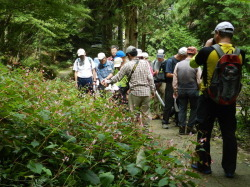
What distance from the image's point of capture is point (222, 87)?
3588 mm

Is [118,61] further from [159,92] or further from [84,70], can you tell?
[159,92]

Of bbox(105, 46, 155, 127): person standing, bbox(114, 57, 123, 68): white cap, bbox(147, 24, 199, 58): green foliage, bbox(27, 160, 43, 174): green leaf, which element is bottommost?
bbox(27, 160, 43, 174): green leaf

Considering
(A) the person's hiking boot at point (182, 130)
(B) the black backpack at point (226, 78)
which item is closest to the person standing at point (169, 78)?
(A) the person's hiking boot at point (182, 130)

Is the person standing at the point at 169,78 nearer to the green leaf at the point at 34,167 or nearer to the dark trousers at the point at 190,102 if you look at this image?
the dark trousers at the point at 190,102

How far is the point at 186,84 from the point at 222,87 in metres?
2.78

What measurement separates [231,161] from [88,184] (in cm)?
250

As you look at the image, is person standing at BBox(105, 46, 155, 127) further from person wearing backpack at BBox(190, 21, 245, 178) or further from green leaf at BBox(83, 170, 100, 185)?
green leaf at BBox(83, 170, 100, 185)

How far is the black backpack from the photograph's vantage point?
140 inches

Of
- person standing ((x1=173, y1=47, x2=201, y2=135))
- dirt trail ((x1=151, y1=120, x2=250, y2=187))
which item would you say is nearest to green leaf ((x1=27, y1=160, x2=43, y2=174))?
dirt trail ((x1=151, y1=120, x2=250, y2=187))

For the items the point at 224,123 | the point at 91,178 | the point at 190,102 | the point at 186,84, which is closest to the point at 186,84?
the point at 186,84

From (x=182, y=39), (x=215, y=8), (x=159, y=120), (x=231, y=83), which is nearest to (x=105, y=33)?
(x=182, y=39)

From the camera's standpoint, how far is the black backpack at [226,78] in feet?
11.6

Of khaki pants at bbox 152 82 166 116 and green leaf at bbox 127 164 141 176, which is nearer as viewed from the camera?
green leaf at bbox 127 164 141 176

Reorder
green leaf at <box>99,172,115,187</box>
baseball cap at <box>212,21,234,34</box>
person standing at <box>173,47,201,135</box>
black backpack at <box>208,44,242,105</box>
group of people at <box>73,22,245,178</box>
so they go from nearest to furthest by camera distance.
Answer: green leaf at <box>99,172,115,187</box> → black backpack at <box>208,44,242,105</box> → baseball cap at <box>212,21,234,34</box> → group of people at <box>73,22,245,178</box> → person standing at <box>173,47,201,135</box>
